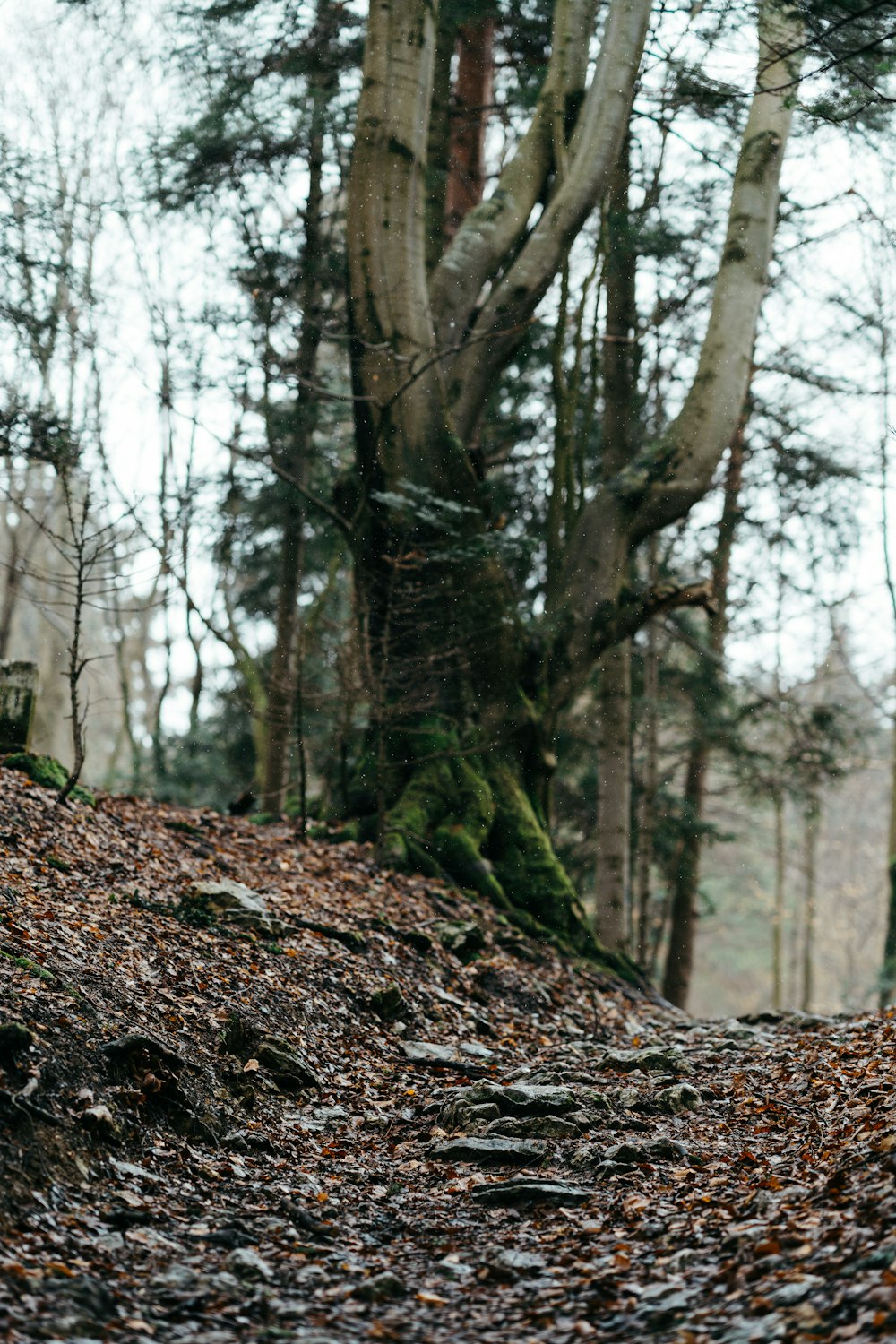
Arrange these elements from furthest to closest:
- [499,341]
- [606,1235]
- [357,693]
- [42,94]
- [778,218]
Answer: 1. [42,94]
2. [778,218]
3. [499,341]
4. [357,693]
5. [606,1235]

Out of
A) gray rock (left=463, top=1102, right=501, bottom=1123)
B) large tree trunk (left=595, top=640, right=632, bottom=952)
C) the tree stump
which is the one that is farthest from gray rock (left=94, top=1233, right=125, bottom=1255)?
large tree trunk (left=595, top=640, right=632, bottom=952)

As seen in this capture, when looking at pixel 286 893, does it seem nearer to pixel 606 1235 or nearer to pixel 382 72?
pixel 606 1235

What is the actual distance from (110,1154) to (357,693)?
5265 millimetres

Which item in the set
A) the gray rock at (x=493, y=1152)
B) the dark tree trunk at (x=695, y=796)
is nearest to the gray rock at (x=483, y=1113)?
the gray rock at (x=493, y=1152)

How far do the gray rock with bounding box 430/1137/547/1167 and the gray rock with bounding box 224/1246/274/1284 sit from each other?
4.51 ft

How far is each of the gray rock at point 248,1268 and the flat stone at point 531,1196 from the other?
3.37 ft

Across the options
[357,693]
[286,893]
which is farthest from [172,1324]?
[357,693]

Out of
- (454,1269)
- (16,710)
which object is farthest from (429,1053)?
(16,710)

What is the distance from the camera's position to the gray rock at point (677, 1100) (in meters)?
5.43

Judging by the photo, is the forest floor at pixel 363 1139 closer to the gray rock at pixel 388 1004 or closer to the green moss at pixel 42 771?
the gray rock at pixel 388 1004

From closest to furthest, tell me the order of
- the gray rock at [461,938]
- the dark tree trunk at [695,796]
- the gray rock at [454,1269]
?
the gray rock at [454,1269], the gray rock at [461,938], the dark tree trunk at [695,796]

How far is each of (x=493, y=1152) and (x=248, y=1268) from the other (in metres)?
1.54

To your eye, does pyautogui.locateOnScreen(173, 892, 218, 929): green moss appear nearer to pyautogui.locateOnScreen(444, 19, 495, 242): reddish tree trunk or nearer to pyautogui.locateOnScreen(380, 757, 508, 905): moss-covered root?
pyautogui.locateOnScreen(380, 757, 508, 905): moss-covered root

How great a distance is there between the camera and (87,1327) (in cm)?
291
